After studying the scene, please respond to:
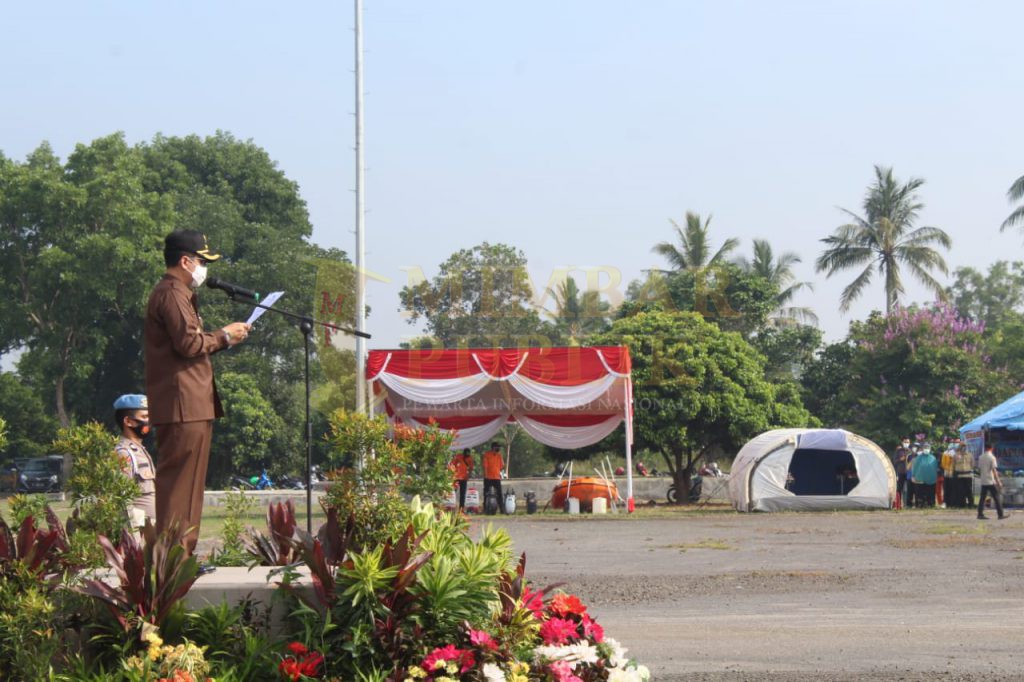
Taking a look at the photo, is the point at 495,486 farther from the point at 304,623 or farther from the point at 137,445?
the point at 304,623

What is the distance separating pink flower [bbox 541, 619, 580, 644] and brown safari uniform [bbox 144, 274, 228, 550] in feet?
6.49

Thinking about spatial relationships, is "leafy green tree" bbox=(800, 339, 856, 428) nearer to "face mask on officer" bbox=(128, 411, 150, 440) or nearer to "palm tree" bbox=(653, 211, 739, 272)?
"palm tree" bbox=(653, 211, 739, 272)

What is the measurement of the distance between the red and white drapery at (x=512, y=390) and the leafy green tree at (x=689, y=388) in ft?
12.9

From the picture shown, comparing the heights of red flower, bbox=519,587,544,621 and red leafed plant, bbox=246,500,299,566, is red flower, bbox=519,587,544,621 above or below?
below

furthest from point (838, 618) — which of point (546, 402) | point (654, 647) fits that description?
point (546, 402)

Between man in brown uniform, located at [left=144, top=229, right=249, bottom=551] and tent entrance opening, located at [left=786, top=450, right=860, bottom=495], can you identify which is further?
tent entrance opening, located at [left=786, top=450, right=860, bottom=495]

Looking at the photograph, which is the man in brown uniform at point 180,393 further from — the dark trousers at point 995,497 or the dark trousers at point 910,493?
the dark trousers at point 910,493

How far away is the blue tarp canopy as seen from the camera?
109 feet

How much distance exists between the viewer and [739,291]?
50312 mm

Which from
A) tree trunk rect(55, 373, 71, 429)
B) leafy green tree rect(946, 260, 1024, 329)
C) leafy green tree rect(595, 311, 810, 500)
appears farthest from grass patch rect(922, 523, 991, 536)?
leafy green tree rect(946, 260, 1024, 329)

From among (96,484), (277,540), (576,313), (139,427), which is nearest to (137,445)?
(139,427)

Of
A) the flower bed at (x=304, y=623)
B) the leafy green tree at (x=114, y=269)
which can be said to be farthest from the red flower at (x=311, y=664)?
the leafy green tree at (x=114, y=269)

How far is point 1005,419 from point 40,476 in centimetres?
3434

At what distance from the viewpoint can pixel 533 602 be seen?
249 inches
